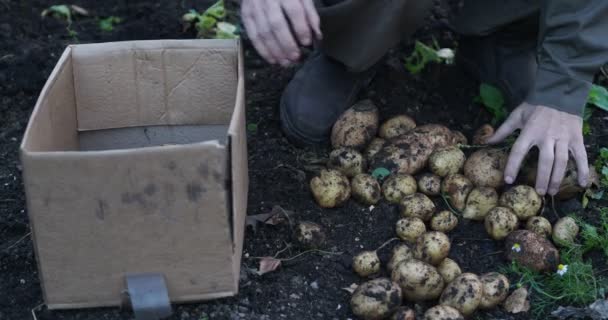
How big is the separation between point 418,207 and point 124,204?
1041mm

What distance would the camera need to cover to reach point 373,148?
2826 millimetres

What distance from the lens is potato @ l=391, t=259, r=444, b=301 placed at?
2.21 metres

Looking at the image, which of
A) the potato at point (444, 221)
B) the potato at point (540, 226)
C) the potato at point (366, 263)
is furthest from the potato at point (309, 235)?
the potato at point (540, 226)

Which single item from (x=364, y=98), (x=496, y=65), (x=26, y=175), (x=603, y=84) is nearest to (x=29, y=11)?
(x=364, y=98)

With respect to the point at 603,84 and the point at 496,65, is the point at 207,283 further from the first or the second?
the point at 603,84

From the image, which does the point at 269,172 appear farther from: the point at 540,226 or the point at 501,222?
the point at 540,226

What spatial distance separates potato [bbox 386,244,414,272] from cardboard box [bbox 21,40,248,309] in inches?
19.2

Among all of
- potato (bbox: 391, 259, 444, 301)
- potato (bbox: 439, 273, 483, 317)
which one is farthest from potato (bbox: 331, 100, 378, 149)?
potato (bbox: 439, 273, 483, 317)

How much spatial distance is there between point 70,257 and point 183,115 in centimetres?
75

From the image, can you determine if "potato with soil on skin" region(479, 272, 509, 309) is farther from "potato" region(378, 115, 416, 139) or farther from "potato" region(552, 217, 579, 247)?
"potato" region(378, 115, 416, 139)

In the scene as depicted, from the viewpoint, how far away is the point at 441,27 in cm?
366

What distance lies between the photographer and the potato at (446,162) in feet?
8.76

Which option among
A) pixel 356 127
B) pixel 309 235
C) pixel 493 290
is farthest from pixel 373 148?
pixel 493 290

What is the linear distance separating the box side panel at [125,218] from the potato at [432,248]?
64 cm
